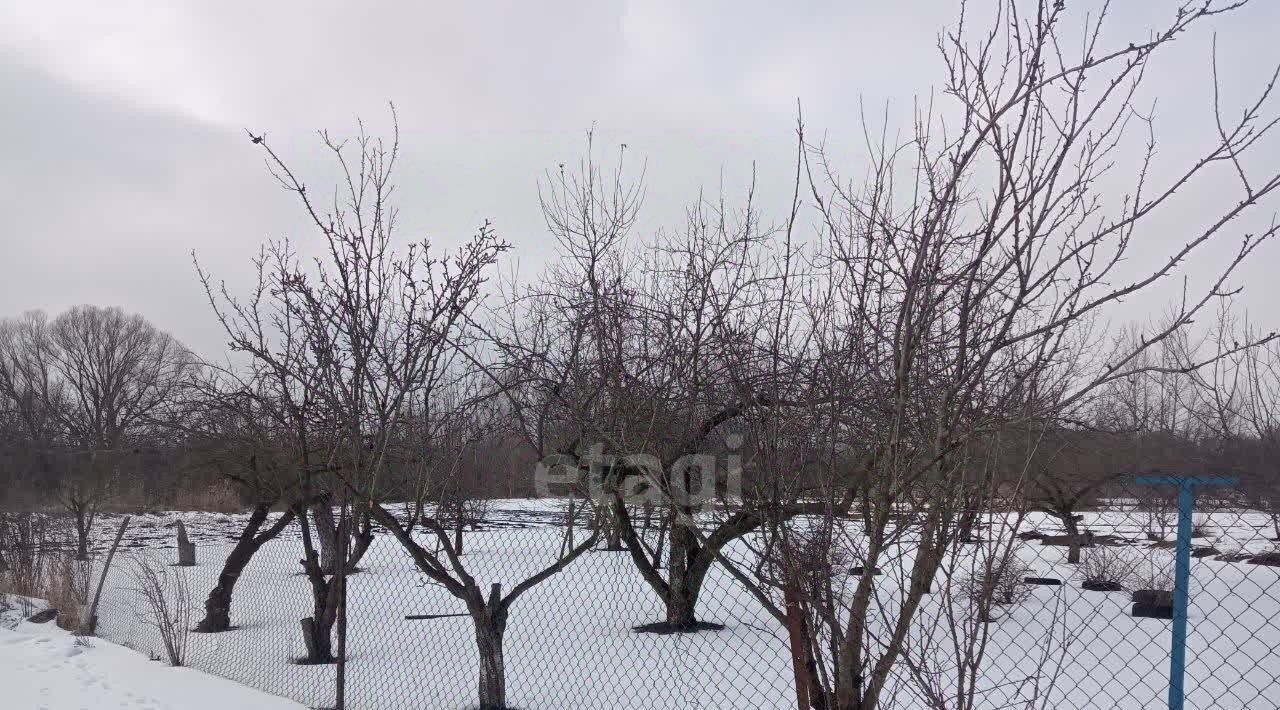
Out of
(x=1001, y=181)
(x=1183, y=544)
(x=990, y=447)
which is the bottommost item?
(x=1183, y=544)

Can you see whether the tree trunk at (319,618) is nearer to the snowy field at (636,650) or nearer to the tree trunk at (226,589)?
the snowy field at (636,650)

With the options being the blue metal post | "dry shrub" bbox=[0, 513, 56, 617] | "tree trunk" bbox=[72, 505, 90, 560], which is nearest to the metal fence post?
the blue metal post

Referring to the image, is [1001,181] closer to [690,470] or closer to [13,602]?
[690,470]

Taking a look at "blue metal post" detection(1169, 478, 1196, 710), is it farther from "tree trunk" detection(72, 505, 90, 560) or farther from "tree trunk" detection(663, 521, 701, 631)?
"tree trunk" detection(72, 505, 90, 560)

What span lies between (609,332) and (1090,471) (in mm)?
2210

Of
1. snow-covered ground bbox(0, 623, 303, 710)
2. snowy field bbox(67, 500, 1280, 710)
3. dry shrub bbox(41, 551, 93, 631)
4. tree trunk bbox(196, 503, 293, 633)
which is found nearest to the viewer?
snow-covered ground bbox(0, 623, 303, 710)

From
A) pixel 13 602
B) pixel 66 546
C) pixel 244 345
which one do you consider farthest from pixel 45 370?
pixel 244 345

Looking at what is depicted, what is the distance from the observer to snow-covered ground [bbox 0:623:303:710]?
16.2 feet

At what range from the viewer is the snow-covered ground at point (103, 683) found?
493cm

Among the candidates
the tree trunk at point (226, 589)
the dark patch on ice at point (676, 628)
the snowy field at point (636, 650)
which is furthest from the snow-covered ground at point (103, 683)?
the dark patch on ice at point (676, 628)

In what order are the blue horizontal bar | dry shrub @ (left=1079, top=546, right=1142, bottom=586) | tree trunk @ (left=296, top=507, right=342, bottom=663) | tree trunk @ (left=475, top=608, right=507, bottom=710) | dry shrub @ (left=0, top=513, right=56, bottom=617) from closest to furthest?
the blue horizontal bar
tree trunk @ (left=475, top=608, right=507, bottom=710)
tree trunk @ (left=296, top=507, right=342, bottom=663)
dry shrub @ (left=1079, top=546, right=1142, bottom=586)
dry shrub @ (left=0, top=513, right=56, bottom=617)

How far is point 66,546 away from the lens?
39.9 ft

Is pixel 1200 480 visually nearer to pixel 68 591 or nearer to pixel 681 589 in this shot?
pixel 681 589

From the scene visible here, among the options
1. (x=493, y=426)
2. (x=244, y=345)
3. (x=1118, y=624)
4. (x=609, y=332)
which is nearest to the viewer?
(x=609, y=332)
